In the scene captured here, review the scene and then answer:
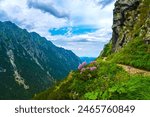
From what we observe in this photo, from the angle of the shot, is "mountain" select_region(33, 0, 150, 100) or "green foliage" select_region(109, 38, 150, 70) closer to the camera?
"mountain" select_region(33, 0, 150, 100)

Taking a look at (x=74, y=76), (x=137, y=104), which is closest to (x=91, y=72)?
(x=74, y=76)

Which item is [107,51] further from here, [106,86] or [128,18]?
[106,86]

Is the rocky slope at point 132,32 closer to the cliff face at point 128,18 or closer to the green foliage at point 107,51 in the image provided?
the cliff face at point 128,18

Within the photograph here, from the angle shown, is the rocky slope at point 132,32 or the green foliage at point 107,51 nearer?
the rocky slope at point 132,32

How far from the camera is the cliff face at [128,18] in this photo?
141ft

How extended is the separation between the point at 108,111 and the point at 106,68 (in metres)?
12.8

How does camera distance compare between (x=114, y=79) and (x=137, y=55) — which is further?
(x=137, y=55)

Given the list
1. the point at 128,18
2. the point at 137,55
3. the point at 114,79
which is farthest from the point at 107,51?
the point at 114,79

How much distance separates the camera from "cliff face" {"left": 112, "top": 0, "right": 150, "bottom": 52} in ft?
141

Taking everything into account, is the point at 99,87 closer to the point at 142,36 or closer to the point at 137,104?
the point at 137,104

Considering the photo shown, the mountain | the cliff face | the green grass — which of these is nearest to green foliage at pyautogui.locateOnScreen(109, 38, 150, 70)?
the mountain

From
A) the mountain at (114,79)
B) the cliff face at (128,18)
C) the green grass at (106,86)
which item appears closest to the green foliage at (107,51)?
the cliff face at (128,18)

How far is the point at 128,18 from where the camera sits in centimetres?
5138

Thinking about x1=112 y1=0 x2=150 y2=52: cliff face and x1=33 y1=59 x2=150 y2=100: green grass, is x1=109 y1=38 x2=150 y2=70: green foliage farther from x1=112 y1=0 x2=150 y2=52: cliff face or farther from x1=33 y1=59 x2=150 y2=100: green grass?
x1=112 y1=0 x2=150 y2=52: cliff face
